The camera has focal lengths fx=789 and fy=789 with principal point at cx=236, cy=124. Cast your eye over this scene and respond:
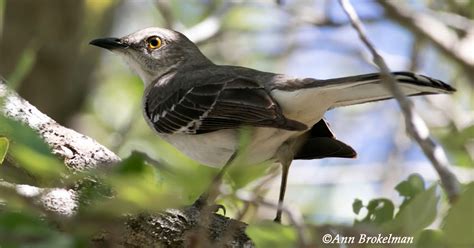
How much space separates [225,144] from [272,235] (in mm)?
2279

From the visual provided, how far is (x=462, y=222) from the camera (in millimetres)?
1737

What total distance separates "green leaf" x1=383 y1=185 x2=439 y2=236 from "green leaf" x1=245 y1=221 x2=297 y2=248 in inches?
19.0

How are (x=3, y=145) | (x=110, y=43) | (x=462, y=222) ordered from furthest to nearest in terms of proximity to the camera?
1. (x=110, y=43)
2. (x=3, y=145)
3. (x=462, y=222)

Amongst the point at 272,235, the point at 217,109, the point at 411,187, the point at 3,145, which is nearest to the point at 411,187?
the point at 411,187

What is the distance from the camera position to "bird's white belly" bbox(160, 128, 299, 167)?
4.12m

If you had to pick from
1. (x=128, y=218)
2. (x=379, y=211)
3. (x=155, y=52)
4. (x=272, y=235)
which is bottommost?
(x=128, y=218)

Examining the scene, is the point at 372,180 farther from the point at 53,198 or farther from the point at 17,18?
the point at 53,198

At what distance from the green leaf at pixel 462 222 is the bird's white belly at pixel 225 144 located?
2315 millimetres

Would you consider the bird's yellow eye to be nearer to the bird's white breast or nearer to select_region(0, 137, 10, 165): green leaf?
the bird's white breast

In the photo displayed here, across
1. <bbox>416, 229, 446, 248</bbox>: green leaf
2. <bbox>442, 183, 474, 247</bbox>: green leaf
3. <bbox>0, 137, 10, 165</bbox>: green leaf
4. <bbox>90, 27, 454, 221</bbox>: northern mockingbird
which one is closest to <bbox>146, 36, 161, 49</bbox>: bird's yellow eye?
<bbox>90, 27, 454, 221</bbox>: northern mockingbird

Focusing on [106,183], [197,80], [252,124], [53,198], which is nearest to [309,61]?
[197,80]

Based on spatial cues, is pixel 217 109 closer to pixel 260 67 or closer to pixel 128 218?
pixel 128 218

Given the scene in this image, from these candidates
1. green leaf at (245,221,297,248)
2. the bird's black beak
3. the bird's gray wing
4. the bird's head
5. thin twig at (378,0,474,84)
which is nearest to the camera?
green leaf at (245,221,297,248)

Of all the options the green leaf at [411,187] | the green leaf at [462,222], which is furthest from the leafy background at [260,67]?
the green leaf at [462,222]
